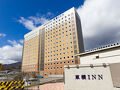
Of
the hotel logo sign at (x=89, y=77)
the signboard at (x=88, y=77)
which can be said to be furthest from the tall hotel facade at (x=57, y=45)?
the hotel logo sign at (x=89, y=77)

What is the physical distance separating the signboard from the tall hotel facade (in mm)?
33336

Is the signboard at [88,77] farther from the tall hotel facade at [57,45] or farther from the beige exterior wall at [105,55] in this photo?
the tall hotel facade at [57,45]

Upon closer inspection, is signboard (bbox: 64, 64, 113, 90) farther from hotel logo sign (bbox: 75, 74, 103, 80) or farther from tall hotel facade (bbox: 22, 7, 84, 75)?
tall hotel facade (bbox: 22, 7, 84, 75)

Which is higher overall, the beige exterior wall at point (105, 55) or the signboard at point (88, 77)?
the beige exterior wall at point (105, 55)

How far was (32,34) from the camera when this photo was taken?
7581cm

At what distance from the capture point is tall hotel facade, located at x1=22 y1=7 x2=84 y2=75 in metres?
46.2

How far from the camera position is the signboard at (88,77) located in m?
8.37

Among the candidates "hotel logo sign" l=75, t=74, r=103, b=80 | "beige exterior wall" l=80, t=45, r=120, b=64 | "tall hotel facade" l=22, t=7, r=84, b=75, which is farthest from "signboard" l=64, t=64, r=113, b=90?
"tall hotel facade" l=22, t=7, r=84, b=75

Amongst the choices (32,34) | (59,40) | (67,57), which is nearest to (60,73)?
(67,57)

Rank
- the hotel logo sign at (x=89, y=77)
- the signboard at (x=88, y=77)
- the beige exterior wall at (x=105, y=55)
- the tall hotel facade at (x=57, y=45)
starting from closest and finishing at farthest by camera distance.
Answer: the signboard at (x=88, y=77) → the hotel logo sign at (x=89, y=77) → the beige exterior wall at (x=105, y=55) → the tall hotel facade at (x=57, y=45)

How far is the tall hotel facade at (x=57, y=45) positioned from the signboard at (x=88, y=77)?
3334cm

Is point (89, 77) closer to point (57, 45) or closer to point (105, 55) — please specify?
point (105, 55)

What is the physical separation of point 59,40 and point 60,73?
21.5 meters

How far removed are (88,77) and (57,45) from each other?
43.7 meters
